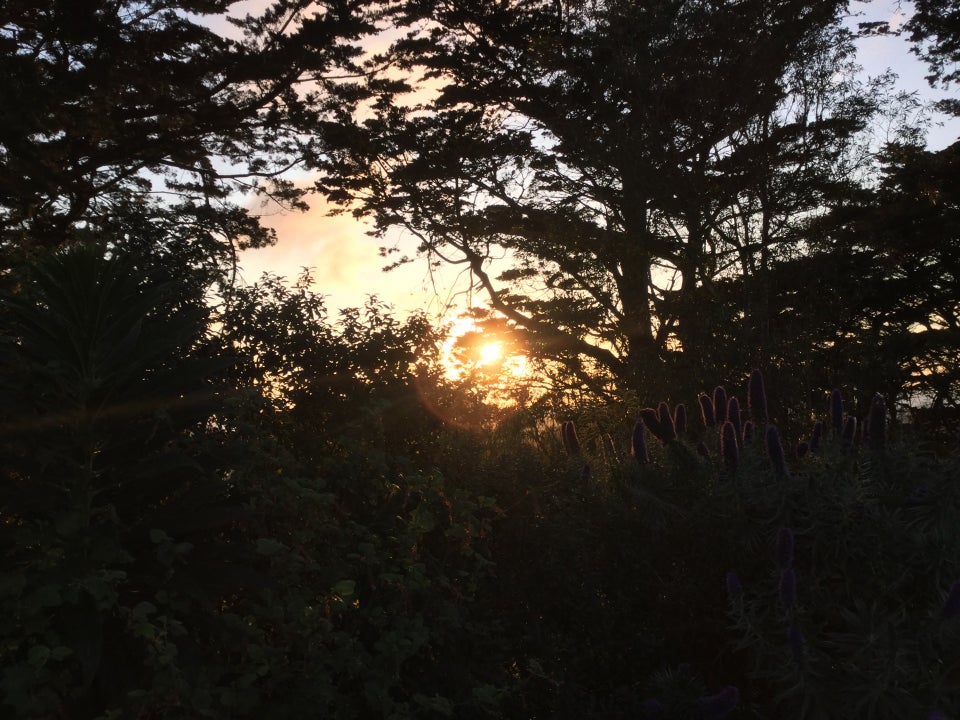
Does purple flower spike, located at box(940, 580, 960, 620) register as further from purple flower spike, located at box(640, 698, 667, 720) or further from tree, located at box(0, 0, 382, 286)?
tree, located at box(0, 0, 382, 286)

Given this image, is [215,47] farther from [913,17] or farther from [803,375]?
[913,17]

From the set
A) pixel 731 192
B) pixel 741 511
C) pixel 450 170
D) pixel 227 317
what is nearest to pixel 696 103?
pixel 731 192

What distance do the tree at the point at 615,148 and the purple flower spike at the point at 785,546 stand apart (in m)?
13.0

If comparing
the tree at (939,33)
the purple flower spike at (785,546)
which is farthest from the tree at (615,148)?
the purple flower spike at (785,546)

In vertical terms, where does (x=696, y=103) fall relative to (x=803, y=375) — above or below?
above

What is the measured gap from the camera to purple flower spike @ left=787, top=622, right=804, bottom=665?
11.0ft

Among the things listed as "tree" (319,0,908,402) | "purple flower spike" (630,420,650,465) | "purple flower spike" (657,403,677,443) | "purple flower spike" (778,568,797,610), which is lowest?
"purple flower spike" (778,568,797,610)

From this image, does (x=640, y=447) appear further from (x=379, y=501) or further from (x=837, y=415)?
(x=379, y=501)

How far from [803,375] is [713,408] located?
275 inches

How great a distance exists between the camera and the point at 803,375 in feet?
37.6

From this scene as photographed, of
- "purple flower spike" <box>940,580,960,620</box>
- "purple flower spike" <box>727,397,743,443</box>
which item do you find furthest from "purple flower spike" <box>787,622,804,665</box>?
"purple flower spike" <box>727,397,743,443</box>

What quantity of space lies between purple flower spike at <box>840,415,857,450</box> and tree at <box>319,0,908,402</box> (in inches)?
474

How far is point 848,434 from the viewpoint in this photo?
445 centimetres

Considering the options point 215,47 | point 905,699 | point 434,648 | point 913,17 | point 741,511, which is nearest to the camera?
point 905,699
